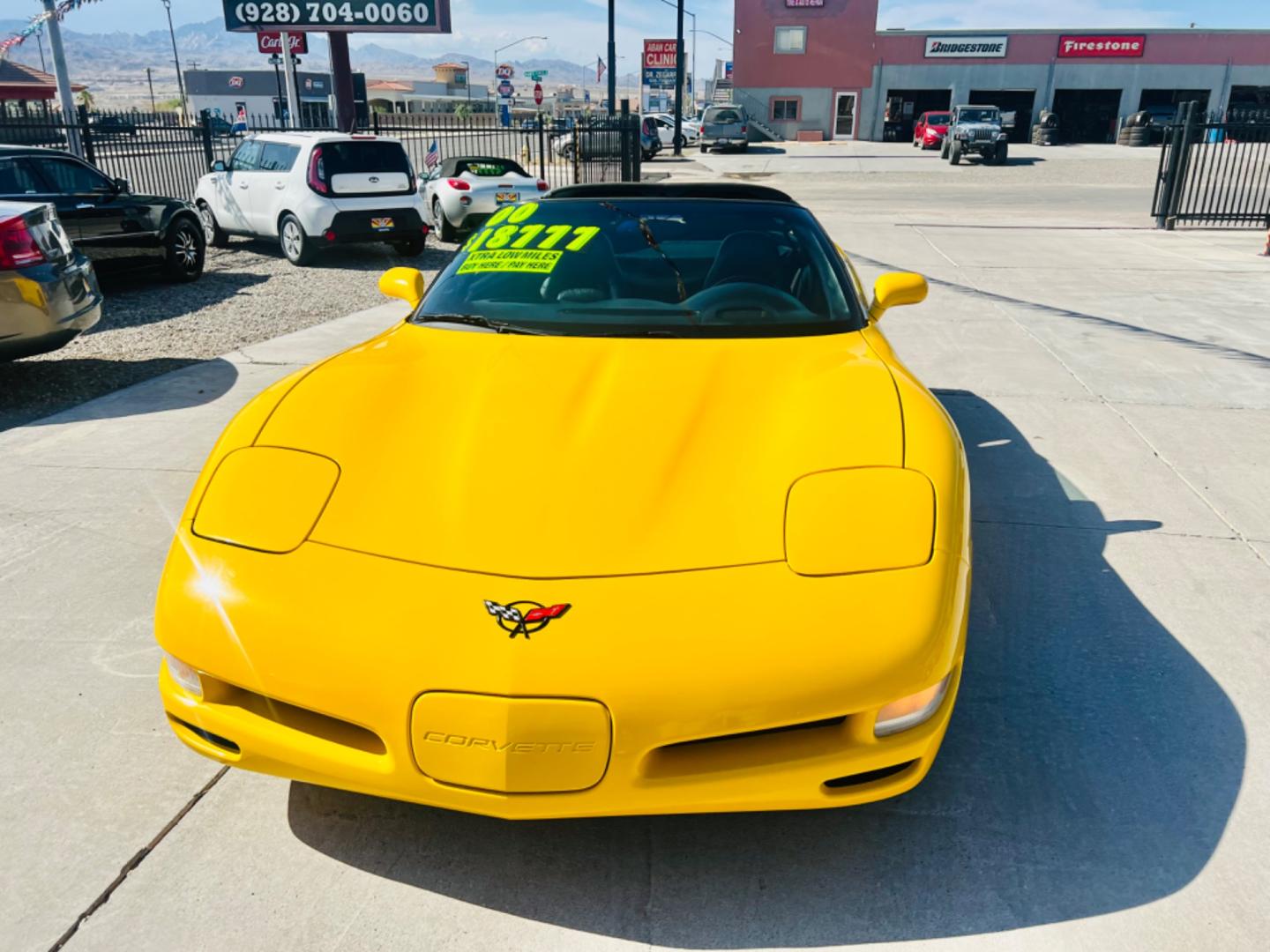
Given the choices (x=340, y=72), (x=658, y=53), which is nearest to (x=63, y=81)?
(x=340, y=72)

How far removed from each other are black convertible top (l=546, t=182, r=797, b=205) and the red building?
1957 inches

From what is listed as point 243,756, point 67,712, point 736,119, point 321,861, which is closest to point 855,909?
point 321,861

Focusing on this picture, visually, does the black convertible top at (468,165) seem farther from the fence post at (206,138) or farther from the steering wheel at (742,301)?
the steering wheel at (742,301)

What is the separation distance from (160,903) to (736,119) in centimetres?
4081

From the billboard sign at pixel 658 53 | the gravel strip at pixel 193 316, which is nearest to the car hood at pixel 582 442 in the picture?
the gravel strip at pixel 193 316

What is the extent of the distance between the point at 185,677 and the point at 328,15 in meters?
24.6

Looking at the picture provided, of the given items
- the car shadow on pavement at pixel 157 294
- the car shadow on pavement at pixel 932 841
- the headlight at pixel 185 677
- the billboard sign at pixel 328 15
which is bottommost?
the car shadow on pavement at pixel 157 294

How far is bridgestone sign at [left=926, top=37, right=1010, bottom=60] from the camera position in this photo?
48.6 m

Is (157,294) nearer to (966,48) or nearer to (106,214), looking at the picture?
(106,214)

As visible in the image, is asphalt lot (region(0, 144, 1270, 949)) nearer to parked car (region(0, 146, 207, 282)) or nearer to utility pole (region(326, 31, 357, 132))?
parked car (region(0, 146, 207, 282))

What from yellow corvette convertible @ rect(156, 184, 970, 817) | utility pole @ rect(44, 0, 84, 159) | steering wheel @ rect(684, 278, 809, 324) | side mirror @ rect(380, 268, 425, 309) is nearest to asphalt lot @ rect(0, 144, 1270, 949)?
yellow corvette convertible @ rect(156, 184, 970, 817)

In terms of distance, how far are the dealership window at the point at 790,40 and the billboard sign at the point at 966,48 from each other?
6.47 meters

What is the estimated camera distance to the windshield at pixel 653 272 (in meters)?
3.21

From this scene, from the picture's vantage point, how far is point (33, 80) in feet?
181
